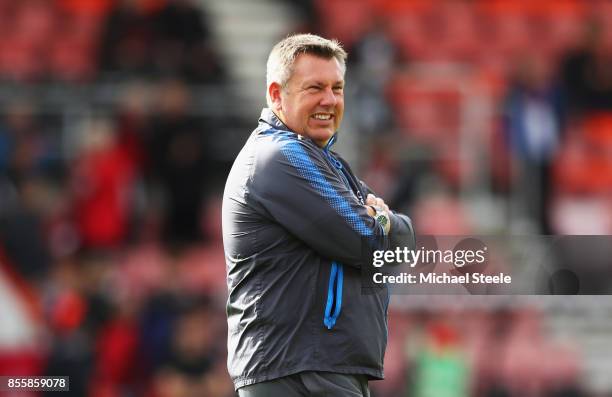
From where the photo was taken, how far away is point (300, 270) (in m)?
4.40

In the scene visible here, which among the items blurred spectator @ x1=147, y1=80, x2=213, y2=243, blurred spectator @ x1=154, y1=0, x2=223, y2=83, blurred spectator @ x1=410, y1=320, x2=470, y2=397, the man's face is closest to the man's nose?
the man's face

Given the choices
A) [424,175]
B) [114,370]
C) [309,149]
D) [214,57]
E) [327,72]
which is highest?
[214,57]

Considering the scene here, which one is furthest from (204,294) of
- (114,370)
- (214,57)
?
(214,57)

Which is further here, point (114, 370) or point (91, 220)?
point (91, 220)

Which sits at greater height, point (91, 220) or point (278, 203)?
point (91, 220)

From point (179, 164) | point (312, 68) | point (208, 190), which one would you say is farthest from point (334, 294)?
point (208, 190)

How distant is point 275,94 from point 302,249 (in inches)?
22.8

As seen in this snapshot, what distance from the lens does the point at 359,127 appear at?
10984mm

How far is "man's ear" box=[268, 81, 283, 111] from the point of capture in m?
4.60

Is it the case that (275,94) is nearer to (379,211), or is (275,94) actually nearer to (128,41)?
(379,211)

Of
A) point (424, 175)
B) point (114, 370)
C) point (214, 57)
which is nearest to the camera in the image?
point (114, 370)

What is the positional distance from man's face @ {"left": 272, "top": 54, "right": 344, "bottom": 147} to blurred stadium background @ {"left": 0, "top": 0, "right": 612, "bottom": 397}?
4833 millimetres

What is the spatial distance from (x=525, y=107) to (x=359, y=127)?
153 cm

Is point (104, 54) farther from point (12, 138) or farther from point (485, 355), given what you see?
point (485, 355)
